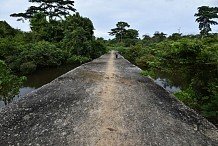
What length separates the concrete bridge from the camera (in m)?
6.10

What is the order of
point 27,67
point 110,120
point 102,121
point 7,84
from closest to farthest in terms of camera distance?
point 102,121 → point 110,120 → point 7,84 → point 27,67

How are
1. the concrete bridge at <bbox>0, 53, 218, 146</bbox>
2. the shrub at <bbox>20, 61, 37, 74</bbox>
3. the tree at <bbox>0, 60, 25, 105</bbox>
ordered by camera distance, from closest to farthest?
the concrete bridge at <bbox>0, 53, 218, 146</bbox> → the tree at <bbox>0, 60, 25, 105</bbox> → the shrub at <bbox>20, 61, 37, 74</bbox>

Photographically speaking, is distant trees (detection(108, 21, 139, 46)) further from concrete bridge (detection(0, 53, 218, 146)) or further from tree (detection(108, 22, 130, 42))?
concrete bridge (detection(0, 53, 218, 146))

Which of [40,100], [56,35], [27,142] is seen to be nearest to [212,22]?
[56,35]

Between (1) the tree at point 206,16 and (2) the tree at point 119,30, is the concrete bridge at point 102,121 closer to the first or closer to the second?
(1) the tree at point 206,16

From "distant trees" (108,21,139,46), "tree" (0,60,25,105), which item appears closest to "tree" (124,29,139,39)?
"distant trees" (108,21,139,46)

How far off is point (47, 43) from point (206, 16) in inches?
→ 1271

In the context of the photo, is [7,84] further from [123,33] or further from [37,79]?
[123,33]

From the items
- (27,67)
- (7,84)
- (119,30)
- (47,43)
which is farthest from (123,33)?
(7,84)

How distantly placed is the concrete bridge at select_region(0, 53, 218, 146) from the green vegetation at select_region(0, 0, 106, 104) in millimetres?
4795

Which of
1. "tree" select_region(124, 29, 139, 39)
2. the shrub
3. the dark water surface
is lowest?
the dark water surface

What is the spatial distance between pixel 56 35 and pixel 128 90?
30187mm

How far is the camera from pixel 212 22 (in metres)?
48.9

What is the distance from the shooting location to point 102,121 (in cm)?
710
